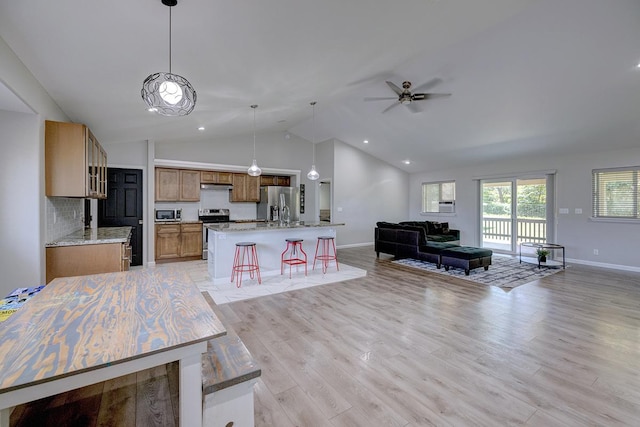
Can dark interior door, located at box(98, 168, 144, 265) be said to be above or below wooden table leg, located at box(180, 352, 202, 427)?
above

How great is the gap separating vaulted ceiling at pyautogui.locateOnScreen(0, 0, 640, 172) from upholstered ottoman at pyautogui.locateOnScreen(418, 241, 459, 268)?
2562mm

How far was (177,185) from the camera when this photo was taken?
6426mm

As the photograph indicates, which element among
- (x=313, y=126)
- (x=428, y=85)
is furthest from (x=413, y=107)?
(x=313, y=126)

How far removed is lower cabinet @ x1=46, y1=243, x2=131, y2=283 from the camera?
288cm

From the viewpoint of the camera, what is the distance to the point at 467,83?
4633 millimetres

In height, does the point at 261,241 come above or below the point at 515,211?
below

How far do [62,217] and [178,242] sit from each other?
2.97 metres

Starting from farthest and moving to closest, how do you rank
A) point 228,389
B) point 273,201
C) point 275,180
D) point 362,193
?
point 362,193, point 275,180, point 273,201, point 228,389

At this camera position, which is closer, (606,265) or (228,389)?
(228,389)

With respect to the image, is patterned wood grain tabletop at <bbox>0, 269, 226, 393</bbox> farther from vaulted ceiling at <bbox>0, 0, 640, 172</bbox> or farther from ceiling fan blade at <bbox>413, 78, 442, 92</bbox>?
ceiling fan blade at <bbox>413, 78, 442, 92</bbox>

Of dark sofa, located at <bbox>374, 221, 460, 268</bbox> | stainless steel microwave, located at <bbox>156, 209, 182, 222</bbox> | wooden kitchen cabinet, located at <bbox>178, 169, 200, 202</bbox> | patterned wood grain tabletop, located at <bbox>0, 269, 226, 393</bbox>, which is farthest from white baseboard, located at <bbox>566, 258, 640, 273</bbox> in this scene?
stainless steel microwave, located at <bbox>156, 209, 182, 222</bbox>

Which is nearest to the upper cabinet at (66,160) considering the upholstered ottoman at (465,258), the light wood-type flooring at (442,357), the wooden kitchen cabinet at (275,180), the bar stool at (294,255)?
the light wood-type flooring at (442,357)

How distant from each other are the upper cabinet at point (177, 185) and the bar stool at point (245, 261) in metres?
2.53

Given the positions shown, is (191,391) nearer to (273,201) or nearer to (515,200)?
(273,201)
